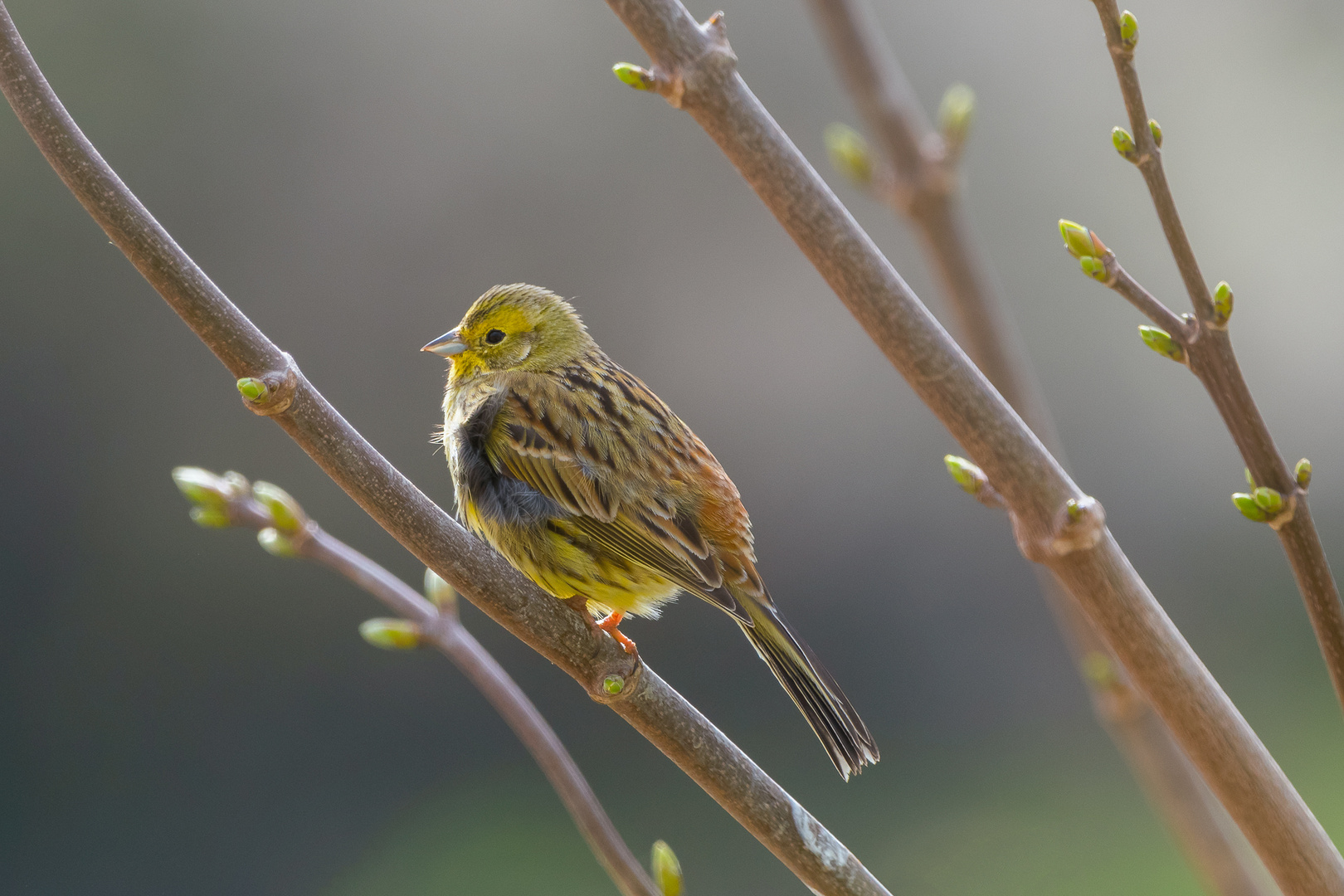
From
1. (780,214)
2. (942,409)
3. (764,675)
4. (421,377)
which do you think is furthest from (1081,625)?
(421,377)

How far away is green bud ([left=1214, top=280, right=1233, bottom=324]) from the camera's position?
1246 mm

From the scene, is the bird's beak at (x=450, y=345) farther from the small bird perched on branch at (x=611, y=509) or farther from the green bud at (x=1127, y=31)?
the green bud at (x=1127, y=31)

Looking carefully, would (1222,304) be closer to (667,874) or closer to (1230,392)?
(1230,392)

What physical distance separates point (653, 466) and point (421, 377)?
10.9ft

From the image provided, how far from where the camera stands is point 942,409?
1325mm

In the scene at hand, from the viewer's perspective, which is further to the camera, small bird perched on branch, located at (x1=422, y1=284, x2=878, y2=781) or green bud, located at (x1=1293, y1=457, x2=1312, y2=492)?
small bird perched on branch, located at (x1=422, y1=284, x2=878, y2=781)

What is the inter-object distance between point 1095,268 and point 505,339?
5.75ft

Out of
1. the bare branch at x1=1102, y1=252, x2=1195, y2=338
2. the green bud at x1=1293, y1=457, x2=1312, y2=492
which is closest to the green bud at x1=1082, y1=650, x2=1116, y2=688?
the green bud at x1=1293, y1=457, x2=1312, y2=492

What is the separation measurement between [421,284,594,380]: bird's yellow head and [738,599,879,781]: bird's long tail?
34.8 inches

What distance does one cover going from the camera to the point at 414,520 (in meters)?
1.41

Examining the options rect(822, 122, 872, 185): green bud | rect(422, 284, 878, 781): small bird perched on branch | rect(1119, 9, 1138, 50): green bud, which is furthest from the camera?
rect(422, 284, 878, 781): small bird perched on branch

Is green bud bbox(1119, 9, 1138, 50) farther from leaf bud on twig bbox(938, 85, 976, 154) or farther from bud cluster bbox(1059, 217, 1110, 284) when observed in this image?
leaf bud on twig bbox(938, 85, 976, 154)

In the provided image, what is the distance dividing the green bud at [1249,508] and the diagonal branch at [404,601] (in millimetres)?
831

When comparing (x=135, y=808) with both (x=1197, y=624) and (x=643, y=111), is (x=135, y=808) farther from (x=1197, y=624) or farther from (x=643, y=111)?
(x=1197, y=624)
